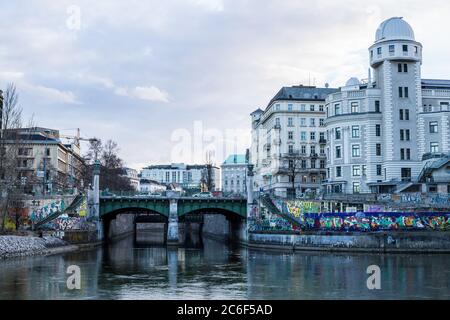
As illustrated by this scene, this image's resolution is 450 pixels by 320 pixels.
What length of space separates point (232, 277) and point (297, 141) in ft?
251

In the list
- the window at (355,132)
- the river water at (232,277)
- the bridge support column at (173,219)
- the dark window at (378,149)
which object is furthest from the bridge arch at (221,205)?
the dark window at (378,149)

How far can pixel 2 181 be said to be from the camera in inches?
2965

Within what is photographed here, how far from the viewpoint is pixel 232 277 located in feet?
168

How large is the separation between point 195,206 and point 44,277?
49641 mm

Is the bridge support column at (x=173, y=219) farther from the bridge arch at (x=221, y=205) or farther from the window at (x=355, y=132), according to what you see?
the window at (x=355, y=132)

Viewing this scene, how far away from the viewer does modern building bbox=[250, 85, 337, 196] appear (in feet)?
403

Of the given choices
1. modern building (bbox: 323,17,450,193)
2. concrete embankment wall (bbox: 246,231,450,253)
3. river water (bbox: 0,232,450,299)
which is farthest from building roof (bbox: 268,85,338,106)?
river water (bbox: 0,232,450,299)

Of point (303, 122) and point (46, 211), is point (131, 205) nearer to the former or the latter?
point (46, 211)

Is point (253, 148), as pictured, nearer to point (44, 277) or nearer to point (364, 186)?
point (364, 186)

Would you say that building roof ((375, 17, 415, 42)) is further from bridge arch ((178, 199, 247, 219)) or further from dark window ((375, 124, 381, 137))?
bridge arch ((178, 199, 247, 219))

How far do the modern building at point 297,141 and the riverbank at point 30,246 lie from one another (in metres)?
52.1

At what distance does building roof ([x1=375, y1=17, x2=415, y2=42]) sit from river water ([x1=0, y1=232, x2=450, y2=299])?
38.8 m
